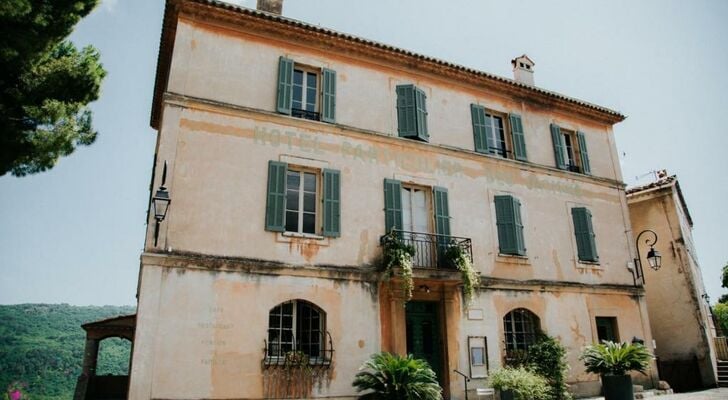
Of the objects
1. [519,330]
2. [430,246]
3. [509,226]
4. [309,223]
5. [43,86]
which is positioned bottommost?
[519,330]

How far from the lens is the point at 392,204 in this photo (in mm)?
11719

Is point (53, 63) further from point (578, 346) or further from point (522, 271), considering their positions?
point (578, 346)

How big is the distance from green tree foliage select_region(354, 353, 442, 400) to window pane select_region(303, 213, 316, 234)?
3406mm

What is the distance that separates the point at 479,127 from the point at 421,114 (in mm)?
2044

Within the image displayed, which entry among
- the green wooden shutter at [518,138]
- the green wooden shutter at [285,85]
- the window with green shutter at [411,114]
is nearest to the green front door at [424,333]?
the window with green shutter at [411,114]

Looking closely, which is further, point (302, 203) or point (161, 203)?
point (302, 203)

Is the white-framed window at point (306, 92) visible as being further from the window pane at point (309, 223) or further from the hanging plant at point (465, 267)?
the hanging plant at point (465, 267)

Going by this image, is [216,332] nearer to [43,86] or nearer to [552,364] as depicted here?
[43,86]

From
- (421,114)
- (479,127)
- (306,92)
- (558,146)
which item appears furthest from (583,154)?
(306,92)

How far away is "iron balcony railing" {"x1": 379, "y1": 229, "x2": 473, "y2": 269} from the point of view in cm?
1150

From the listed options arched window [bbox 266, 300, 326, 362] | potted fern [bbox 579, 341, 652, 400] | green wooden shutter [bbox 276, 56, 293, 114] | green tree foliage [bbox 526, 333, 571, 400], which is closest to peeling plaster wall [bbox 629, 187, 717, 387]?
green tree foliage [bbox 526, 333, 571, 400]

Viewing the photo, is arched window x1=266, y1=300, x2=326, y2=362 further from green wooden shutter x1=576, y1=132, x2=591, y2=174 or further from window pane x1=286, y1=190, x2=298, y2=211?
green wooden shutter x1=576, y1=132, x2=591, y2=174

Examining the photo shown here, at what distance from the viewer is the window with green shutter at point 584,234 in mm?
14320

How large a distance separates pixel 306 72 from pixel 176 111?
3501 millimetres
